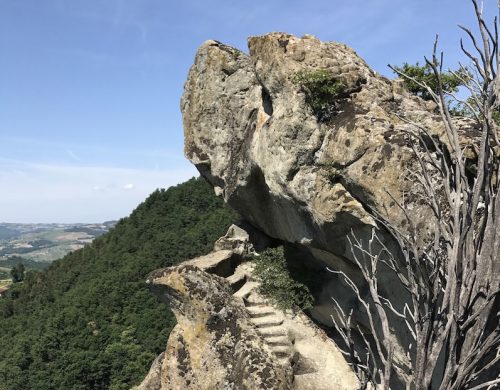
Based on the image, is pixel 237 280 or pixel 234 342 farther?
pixel 237 280

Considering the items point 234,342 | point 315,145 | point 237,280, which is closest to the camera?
Answer: point 315,145

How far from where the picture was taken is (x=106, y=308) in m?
64.8

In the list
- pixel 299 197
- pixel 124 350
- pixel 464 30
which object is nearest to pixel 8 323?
pixel 124 350

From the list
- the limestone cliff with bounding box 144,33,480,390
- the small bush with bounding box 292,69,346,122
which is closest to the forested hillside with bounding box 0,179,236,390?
the limestone cliff with bounding box 144,33,480,390

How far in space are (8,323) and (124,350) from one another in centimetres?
3397

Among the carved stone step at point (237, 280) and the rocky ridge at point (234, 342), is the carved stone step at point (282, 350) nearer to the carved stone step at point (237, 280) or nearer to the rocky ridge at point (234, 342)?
the rocky ridge at point (234, 342)

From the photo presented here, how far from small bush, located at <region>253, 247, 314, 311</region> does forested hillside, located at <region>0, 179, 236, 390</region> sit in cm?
4319

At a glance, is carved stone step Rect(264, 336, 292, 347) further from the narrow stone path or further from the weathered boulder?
the weathered boulder

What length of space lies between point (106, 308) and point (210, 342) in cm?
5436

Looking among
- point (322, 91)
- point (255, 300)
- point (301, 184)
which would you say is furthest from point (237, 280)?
point (322, 91)

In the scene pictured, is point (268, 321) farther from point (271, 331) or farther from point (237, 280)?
point (237, 280)

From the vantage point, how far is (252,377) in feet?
46.4

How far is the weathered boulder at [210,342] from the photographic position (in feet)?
47.5

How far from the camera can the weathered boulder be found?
14.5 m
